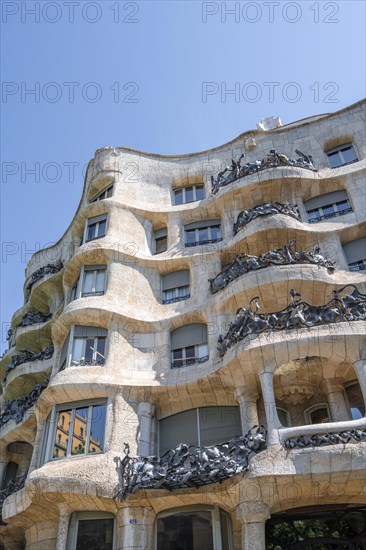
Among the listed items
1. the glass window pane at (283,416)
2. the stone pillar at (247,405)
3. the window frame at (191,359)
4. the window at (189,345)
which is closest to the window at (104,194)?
the window at (189,345)

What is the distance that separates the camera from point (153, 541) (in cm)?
1332

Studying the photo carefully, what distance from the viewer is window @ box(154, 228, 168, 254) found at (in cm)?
2055

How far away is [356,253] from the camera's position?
17531 millimetres

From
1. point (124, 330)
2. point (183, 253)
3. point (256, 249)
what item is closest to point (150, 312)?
point (124, 330)

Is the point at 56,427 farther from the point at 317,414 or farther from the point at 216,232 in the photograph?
the point at 216,232

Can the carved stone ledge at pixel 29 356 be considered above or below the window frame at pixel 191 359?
above

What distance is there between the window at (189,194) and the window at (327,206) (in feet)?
16.6

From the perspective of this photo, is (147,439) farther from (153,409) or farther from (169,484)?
(169,484)

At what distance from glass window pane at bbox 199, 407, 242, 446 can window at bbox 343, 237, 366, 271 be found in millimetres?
6689

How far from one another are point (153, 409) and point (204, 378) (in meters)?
2.10

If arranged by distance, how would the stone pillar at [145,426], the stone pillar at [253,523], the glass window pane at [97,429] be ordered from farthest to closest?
1. the stone pillar at [145,426]
2. the glass window pane at [97,429]
3. the stone pillar at [253,523]

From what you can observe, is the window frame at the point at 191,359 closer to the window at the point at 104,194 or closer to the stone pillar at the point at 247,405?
the stone pillar at the point at 247,405

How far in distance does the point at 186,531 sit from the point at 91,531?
9.22ft

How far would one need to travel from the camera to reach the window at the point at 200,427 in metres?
15.2
